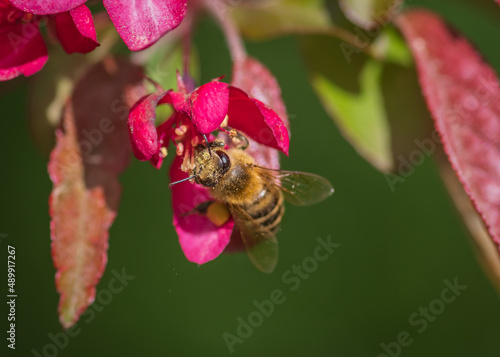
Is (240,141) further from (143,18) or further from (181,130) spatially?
(143,18)

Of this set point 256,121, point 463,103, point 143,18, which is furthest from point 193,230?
point 463,103

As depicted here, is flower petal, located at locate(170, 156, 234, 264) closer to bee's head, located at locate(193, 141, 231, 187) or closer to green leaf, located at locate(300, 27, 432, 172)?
bee's head, located at locate(193, 141, 231, 187)

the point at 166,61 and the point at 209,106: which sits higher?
the point at 209,106

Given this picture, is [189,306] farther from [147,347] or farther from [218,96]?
[218,96]

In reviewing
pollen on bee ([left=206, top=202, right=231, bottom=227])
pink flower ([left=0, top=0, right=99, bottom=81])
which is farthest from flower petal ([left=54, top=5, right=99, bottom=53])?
pollen on bee ([left=206, top=202, right=231, bottom=227])

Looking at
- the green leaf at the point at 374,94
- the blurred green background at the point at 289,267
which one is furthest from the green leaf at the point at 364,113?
the blurred green background at the point at 289,267

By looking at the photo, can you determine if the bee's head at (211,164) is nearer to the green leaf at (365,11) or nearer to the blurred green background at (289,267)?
the green leaf at (365,11)

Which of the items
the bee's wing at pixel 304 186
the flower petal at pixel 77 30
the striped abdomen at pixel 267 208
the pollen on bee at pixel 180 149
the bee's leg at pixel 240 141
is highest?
the flower petal at pixel 77 30
